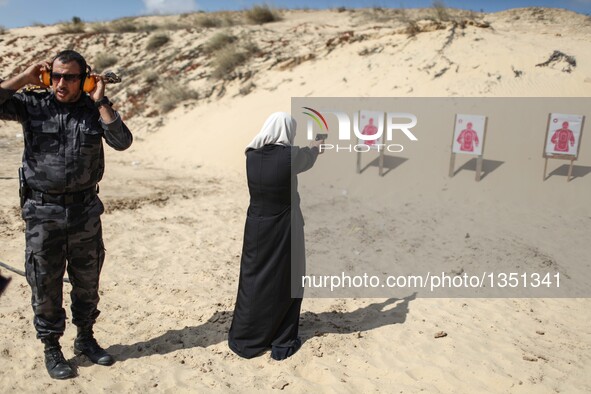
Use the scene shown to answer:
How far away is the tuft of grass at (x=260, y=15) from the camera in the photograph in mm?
18812

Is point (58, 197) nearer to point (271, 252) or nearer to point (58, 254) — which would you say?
point (58, 254)

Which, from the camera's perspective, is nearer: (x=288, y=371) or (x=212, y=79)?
(x=288, y=371)

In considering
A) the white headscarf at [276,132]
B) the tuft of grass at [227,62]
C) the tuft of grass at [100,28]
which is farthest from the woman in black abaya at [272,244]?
the tuft of grass at [100,28]

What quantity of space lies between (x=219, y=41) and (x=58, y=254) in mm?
13474

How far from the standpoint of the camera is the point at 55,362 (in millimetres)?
3178

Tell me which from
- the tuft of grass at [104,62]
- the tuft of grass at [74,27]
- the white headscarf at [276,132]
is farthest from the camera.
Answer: the tuft of grass at [74,27]

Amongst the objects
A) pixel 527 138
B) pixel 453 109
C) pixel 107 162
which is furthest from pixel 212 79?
pixel 527 138

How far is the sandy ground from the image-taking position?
336cm

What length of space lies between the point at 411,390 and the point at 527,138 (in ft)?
21.9

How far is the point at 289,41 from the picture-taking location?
1488cm

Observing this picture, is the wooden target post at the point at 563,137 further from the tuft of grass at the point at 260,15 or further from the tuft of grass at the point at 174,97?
the tuft of grass at the point at 260,15

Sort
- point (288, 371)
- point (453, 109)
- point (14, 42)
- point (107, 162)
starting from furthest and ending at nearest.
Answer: point (14, 42)
point (107, 162)
point (453, 109)
point (288, 371)

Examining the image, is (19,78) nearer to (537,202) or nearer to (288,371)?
(288,371)

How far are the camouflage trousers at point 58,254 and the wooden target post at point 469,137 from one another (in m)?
6.22
